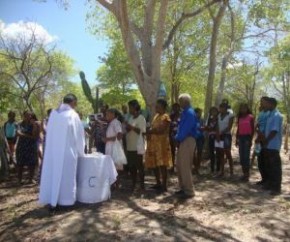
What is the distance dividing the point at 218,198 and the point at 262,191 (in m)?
1.18

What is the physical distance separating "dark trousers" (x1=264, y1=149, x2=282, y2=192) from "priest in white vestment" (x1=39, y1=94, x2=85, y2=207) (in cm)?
384

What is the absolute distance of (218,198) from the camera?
8914 millimetres

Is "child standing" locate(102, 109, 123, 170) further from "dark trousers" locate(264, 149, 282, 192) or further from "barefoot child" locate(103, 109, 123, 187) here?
"dark trousers" locate(264, 149, 282, 192)

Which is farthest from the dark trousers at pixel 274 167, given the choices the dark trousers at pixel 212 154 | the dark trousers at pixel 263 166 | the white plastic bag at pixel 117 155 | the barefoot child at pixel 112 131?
the barefoot child at pixel 112 131

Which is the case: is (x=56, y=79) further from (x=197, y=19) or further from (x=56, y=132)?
(x=56, y=132)

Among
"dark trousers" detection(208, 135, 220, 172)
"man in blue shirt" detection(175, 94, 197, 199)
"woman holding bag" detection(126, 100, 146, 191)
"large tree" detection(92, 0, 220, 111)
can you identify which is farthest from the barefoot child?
"dark trousers" detection(208, 135, 220, 172)

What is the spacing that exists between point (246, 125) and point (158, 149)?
253 cm

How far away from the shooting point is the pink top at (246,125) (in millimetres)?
10461

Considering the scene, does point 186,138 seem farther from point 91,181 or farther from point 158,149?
point 91,181

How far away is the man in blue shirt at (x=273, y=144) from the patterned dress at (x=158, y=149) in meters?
1.91

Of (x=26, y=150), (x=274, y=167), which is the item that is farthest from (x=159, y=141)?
(x=26, y=150)

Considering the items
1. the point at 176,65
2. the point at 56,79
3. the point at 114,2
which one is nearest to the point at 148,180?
the point at 114,2

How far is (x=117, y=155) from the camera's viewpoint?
8.99m

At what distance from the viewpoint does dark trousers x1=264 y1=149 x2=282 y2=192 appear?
9.17 m
